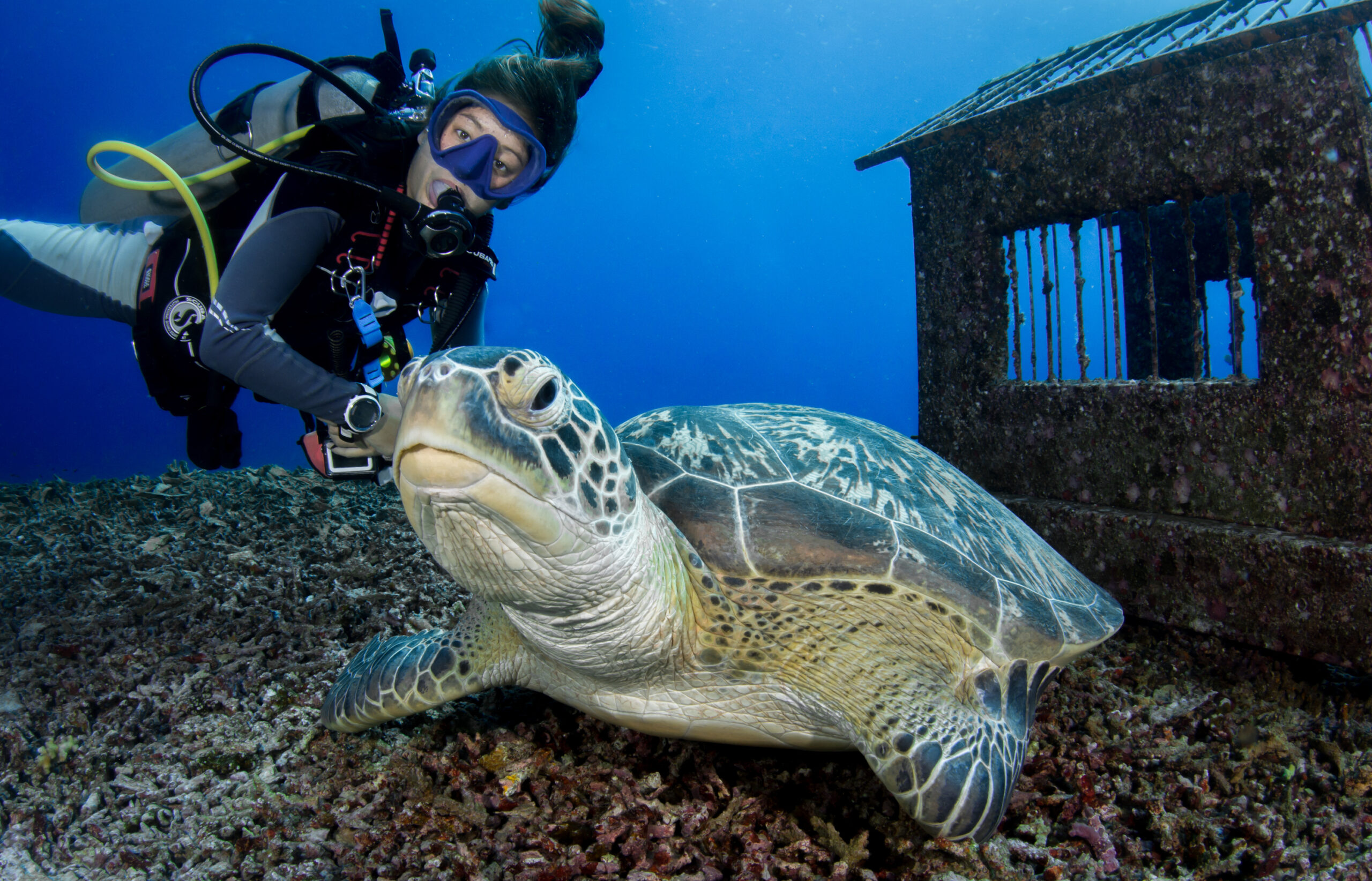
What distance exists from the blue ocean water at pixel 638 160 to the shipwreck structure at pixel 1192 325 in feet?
55.1

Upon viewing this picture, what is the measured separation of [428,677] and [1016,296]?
2.42 meters

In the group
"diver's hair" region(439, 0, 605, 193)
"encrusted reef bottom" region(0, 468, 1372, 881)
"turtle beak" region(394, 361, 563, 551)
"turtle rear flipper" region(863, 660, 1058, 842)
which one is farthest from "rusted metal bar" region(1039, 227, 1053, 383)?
"turtle beak" region(394, 361, 563, 551)

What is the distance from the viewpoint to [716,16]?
1216 inches

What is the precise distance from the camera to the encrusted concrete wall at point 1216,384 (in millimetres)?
1545

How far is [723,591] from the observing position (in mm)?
1194

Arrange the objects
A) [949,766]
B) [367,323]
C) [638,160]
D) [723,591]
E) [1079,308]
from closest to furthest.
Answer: [949,766] < [723,591] < [367,323] < [1079,308] < [638,160]

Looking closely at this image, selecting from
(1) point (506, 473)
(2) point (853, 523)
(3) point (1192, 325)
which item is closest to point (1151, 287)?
(3) point (1192, 325)

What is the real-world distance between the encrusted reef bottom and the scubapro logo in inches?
33.3

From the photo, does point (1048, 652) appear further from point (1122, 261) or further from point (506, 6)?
point (506, 6)

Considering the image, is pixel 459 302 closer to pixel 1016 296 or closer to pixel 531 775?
pixel 531 775

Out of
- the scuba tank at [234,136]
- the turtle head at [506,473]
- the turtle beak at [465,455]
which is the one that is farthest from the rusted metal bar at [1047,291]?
the scuba tank at [234,136]

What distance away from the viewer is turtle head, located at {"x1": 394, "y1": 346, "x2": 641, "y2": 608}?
796 millimetres

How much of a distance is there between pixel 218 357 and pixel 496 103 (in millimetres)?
1139

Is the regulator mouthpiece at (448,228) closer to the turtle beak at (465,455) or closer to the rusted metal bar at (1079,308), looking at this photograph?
the turtle beak at (465,455)
